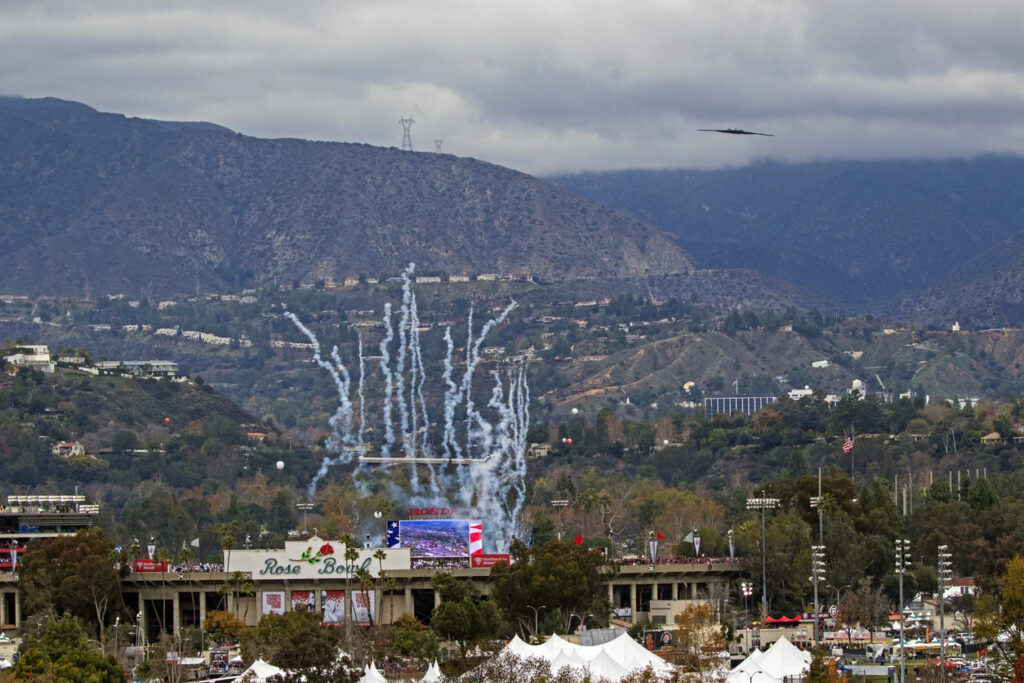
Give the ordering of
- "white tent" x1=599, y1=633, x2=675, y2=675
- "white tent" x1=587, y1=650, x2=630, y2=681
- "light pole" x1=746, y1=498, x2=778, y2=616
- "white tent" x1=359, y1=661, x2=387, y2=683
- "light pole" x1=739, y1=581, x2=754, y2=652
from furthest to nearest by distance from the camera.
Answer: "light pole" x1=746, y1=498, x2=778, y2=616
"light pole" x1=739, y1=581, x2=754, y2=652
"white tent" x1=599, y1=633, x2=675, y2=675
"white tent" x1=587, y1=650, x2=630, y2=681
"white tent" x1=359, y1=661, x2=387, y2=683

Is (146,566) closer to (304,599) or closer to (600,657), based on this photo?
(304,599)

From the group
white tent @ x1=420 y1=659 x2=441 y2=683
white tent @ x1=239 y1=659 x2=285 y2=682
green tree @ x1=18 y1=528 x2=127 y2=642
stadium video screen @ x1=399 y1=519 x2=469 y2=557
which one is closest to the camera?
white tent @ x1=420 y1=659 x2=441 y2=683

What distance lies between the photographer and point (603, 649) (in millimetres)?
124438

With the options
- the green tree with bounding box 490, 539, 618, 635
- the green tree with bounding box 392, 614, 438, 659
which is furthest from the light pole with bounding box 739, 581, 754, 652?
the green tree with bounding box 392, 614, 438, 659

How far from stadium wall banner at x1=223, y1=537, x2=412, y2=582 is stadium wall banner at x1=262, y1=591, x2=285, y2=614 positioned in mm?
1163

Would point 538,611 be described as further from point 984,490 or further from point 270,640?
point 984,490

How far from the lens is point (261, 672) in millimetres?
121938

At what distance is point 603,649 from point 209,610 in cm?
5717

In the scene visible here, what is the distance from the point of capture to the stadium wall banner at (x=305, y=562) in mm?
170875

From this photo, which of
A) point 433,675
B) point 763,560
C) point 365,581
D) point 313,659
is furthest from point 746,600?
point 313,659

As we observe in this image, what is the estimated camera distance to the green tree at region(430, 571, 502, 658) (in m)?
149

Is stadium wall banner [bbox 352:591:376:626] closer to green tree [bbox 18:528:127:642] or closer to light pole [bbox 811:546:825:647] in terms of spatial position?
green tree [bbox 18:528:127:642]

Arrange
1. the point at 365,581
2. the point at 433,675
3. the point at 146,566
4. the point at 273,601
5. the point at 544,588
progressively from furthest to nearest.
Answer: the point at 146,566 → the point at 273,601 → the point at 365,581 → the point at 544,588 → the point at 433,675

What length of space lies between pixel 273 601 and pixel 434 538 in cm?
1410
